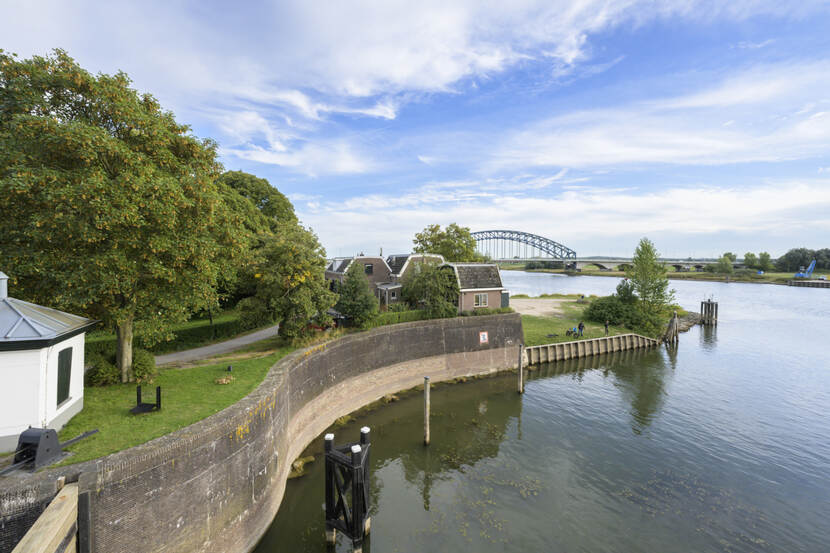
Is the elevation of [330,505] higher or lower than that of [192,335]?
lower

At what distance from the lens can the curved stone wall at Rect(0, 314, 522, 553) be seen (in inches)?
348

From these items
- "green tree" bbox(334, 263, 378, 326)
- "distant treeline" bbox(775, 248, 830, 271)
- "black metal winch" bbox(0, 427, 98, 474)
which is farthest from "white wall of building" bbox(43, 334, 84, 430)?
"distant treeline" bbox(775, 248, 830, 271)

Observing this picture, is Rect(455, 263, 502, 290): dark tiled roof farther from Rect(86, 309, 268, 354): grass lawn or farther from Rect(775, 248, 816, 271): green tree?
Rect(775, 248, 816, 271): green tree

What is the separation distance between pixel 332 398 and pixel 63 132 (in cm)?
1770

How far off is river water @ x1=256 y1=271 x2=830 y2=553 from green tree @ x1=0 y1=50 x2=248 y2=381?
10.8 metres

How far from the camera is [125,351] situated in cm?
1559

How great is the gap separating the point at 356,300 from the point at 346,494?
13960 millimetres

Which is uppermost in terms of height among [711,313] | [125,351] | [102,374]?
[125,351]

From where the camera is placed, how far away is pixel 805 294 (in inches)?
3696

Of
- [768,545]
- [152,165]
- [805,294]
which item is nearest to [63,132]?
[152,165]

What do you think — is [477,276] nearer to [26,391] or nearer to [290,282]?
[290,282]

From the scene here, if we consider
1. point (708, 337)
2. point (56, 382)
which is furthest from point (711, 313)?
point (56, 382)

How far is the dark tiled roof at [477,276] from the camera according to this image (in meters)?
35.0

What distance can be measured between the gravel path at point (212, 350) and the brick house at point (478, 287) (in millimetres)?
16863
